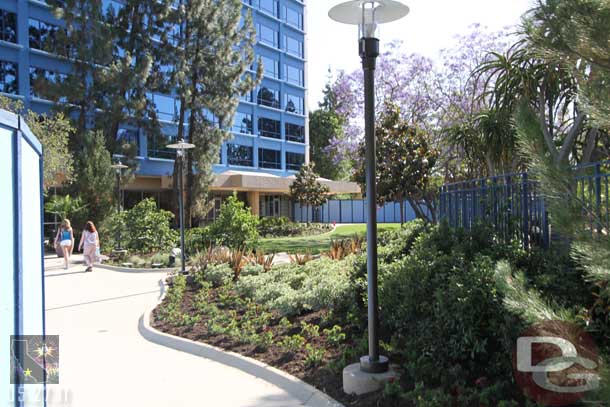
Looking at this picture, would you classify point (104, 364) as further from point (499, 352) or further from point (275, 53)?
point (275, 53)

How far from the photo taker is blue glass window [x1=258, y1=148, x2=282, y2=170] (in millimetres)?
44469

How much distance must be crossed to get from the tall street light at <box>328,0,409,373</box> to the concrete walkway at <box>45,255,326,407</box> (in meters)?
0.83

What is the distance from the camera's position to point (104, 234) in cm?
2270

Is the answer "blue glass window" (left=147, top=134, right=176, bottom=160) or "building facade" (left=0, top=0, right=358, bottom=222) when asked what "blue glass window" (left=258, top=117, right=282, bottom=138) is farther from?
"blue glass window" (left=147, top=134, right=176, bottom=160)

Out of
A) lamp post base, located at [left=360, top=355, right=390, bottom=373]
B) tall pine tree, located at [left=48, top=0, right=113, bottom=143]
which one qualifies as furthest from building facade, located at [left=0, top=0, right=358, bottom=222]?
lamp post base, located at [left=360, top=355, right=390, bottom=373]

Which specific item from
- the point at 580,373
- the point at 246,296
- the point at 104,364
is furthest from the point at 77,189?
the point at 580,373

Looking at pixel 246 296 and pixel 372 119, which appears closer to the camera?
pixel 372 119

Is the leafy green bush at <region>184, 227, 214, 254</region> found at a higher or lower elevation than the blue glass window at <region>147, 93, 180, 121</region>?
lower

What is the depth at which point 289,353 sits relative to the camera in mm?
5957

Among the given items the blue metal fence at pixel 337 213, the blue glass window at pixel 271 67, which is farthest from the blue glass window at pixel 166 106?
the blue metal fence at pixel 337 213

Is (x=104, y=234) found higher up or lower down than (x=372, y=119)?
lower down

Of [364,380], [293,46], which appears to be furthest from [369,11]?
[293,46]

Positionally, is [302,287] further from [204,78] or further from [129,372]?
[204,78]

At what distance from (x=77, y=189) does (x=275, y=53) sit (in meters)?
27.7
